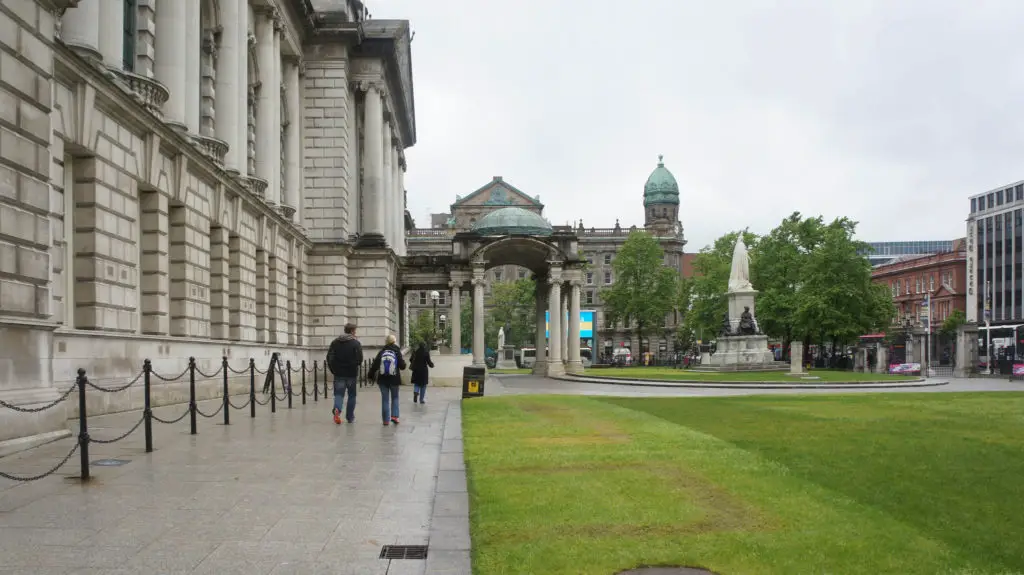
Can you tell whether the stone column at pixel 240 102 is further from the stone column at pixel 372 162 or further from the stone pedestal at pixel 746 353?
the stone pedestal at pixel 746 353

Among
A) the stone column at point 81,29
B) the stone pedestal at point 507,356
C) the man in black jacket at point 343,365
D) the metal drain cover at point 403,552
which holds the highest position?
the stone column at point 81,29

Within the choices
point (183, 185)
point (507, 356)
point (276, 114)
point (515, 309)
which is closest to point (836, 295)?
point (515, 309)

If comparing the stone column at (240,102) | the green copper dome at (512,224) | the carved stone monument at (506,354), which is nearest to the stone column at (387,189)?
the green copper dome at (512,224)

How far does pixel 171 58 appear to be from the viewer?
73.5 ft

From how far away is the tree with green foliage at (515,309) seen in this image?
97.9m

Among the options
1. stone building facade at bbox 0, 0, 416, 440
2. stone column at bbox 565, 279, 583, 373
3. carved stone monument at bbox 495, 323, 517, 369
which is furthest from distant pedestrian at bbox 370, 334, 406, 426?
carved stone monument at bbox 495, 323, 517, 369

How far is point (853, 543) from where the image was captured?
6.72 m

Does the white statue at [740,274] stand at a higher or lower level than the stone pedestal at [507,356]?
higher

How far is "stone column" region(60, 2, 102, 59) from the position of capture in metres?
16.4

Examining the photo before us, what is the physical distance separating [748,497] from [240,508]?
4753mm

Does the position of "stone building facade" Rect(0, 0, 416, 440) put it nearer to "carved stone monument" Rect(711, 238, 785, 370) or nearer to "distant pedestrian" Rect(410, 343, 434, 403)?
"distant pedestrian" Rect(410, 343, 434, 403)

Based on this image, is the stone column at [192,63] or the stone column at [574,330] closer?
the stone column at [192,63]

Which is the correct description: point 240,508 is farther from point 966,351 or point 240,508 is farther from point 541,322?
point 966,351

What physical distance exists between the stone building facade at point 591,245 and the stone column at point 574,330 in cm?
5340
